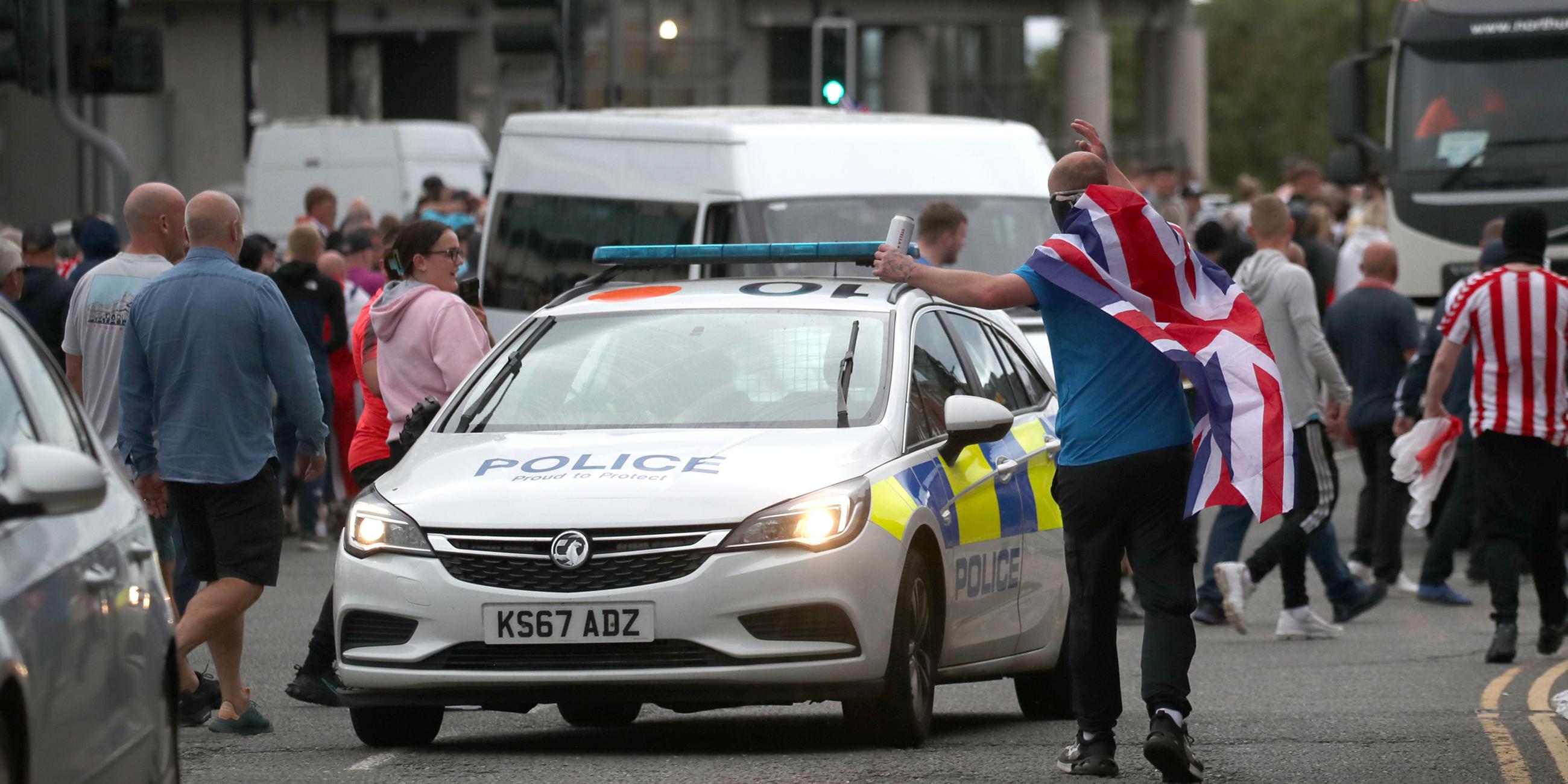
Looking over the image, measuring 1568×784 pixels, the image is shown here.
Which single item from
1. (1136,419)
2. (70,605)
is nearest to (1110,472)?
(1136,419)

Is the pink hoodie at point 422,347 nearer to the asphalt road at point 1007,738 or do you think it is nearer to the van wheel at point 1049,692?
the asphalt road at point 1007,738

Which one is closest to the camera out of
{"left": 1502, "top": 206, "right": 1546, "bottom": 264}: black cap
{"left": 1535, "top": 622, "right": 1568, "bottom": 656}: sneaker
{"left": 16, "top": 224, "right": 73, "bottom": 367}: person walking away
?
{"left": 1502, "top": 206, "right": 1546, "bottom": 264}: black cap

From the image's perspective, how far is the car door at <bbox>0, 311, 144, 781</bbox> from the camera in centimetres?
469

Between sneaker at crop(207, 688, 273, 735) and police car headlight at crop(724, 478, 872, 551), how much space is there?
2092mm

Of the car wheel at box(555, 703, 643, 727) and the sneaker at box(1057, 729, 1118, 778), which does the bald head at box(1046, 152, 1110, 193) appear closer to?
the sneaker at box(1057, 729, 1118, 778)

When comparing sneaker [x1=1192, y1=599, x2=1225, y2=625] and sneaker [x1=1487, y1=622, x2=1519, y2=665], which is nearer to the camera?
sneaker [x1=1487, y1=622, x2=1519, y2=665]

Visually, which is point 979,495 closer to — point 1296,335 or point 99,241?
point 1296,335

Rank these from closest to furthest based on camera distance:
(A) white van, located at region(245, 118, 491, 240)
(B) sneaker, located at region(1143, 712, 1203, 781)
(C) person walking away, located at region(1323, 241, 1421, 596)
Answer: (B) sneaker, located at region(1143, 712, 1203, 781)
(C) person walking away, located at region(1323, 241, 1421, 596)
(A) white van, located at region(245, 118, 491, 240)

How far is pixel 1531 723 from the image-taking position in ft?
29.5

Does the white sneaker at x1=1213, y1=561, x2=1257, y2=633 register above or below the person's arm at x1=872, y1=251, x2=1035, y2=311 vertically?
below

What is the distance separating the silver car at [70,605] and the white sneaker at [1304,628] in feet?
25.8

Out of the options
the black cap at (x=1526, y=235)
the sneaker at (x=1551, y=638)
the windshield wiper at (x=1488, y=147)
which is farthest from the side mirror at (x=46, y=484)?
the windshield wiper at (x=1488, y=147)

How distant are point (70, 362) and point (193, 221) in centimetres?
123

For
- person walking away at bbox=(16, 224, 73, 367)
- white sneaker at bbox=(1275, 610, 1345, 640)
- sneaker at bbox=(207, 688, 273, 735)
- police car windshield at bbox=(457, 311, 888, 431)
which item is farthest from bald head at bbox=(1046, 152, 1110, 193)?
person walking away at bbox=(16, 224, 73, 367)
